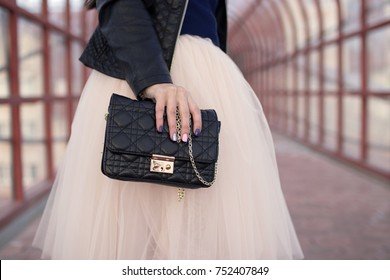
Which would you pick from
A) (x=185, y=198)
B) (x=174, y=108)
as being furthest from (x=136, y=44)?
(x=185, y=198)

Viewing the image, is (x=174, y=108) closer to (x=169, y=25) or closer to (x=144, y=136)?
(x=144, y=136)

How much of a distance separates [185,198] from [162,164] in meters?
0.15

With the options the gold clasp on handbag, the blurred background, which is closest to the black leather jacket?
the gold clasp on handbag

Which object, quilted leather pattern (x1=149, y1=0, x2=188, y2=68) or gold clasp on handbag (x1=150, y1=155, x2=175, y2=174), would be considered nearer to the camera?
gold clasp on handbag (x1=150, y1=155, x2=175, y2=174)

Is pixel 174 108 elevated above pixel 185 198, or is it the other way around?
pixel 174 108

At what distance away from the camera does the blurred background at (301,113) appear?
363 cm

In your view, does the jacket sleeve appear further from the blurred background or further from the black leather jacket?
the blurred background

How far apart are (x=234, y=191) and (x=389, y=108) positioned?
22.1 ft

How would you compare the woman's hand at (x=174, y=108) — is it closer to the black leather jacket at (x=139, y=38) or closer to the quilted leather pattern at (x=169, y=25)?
the black leather jacket at (x=139, y=38)

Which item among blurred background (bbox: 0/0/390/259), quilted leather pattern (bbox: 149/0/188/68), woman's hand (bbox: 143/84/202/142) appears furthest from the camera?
blurred background (bbox: 0/0/390/259)

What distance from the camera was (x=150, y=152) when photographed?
3.96 feet

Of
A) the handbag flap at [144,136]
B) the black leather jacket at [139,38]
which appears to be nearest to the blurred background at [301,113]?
the black leather jacket at [139,38]

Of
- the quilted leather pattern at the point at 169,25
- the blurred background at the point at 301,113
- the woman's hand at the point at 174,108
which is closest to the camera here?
the woman's hand at the point at 174,108

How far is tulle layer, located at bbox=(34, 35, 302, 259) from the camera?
4.34ft
